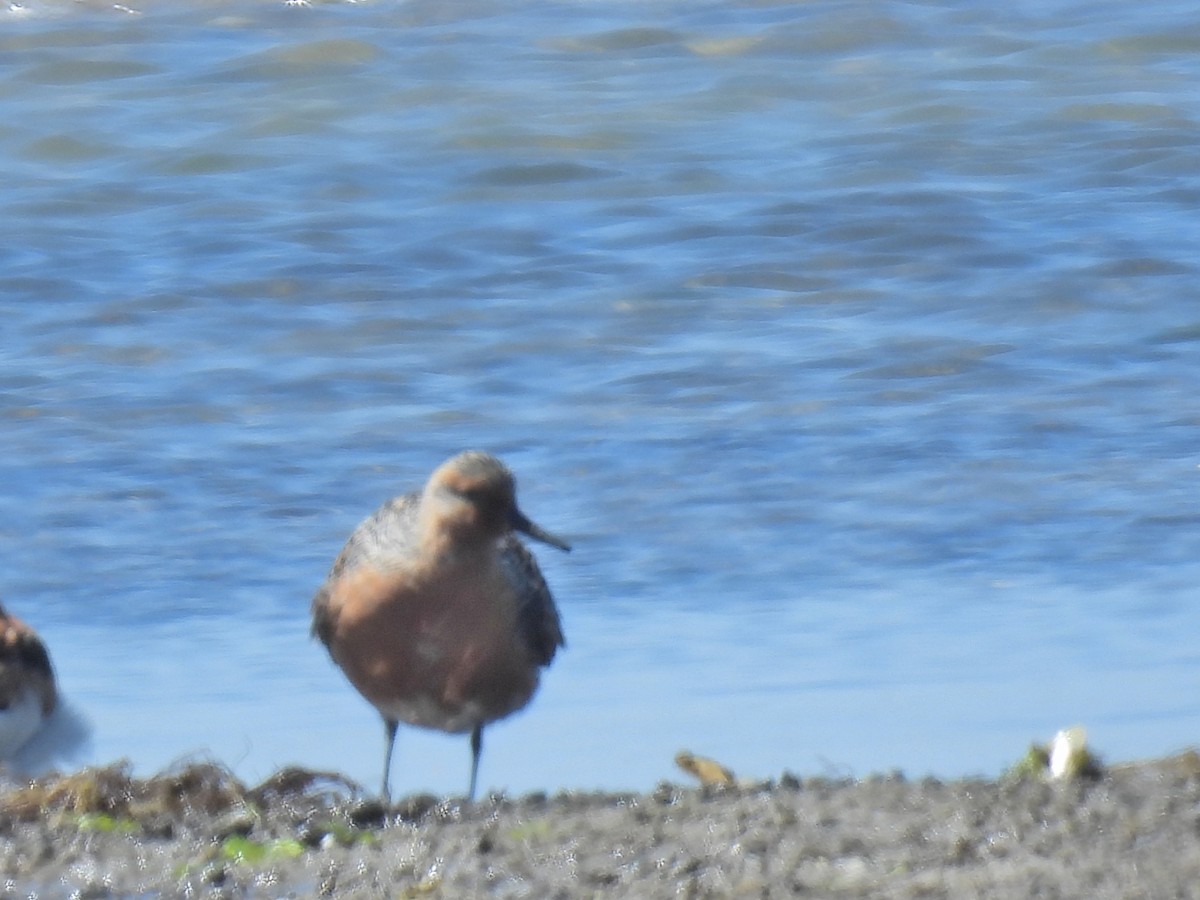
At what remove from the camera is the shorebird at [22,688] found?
6883mm

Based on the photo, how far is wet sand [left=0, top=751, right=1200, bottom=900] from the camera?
483 centimetres

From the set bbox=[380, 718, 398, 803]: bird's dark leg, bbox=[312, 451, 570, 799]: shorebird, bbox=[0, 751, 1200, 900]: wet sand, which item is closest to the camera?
bbox=[0, 751, 1200, 900]: wet sand

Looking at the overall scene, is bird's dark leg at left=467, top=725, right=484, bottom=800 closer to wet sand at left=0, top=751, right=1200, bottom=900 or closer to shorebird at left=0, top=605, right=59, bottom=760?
wet sand at left=0, top=751, right=1200, bottom=900

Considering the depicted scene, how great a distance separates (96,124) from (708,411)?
6.18 m

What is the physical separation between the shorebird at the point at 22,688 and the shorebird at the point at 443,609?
928 millimetres

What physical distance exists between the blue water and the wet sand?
667mm

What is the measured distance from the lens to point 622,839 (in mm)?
5254

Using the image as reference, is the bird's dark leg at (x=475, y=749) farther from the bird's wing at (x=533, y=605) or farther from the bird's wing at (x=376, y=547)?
the bird's wing at (x=376, y=547)

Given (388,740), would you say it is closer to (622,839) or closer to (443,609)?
(443,609)

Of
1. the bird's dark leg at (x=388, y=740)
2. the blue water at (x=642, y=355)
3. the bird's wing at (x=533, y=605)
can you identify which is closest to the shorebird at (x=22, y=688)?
the blue water at (x=642, y=355)

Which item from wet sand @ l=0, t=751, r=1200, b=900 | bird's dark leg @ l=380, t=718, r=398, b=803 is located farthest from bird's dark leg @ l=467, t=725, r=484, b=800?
wet sand @ l=0, t=751, r=1200, b=900

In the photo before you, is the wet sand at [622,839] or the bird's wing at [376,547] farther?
the bird's wing at [376,547]

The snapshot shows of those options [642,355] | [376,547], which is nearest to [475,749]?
[376,547]

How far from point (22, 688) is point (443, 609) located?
4.46ft
